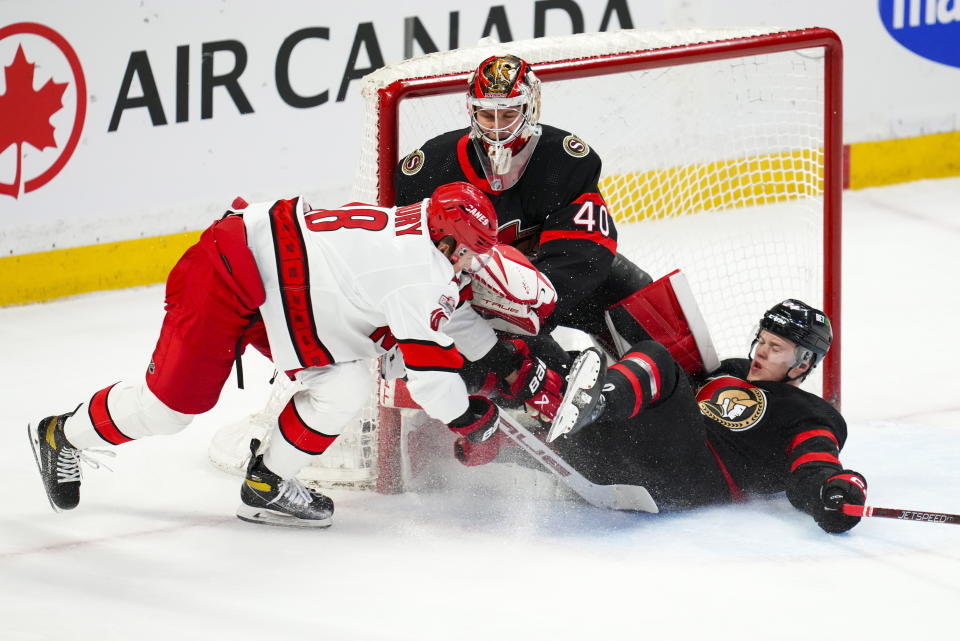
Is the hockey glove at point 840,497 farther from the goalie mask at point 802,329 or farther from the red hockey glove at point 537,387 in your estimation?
the red hockey glove at point 537,387

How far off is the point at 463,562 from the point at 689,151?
2590 millimetres

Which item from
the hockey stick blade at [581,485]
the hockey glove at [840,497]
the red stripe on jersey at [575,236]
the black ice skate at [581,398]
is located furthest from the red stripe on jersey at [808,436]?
the red stripe on jersey at [575,236]

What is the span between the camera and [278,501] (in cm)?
318

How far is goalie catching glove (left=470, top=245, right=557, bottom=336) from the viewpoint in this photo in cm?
306

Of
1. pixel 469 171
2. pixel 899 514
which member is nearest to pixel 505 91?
pixel 469 171

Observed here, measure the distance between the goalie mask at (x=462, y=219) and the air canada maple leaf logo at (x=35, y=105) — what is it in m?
2.30

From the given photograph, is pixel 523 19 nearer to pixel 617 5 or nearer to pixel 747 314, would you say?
pixel 617 5

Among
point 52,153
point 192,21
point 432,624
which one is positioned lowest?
point 432,624

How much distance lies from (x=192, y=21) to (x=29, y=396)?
1.53 metres

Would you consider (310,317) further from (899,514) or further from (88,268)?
(88,268)

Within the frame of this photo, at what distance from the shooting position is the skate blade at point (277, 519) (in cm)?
322

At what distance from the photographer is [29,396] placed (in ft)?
13.6

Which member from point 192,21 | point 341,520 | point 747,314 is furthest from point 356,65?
point 341,520

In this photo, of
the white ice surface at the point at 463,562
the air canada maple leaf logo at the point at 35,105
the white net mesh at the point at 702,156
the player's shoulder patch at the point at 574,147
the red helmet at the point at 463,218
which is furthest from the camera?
the air canada maple leaf logo at the point at 35,105
